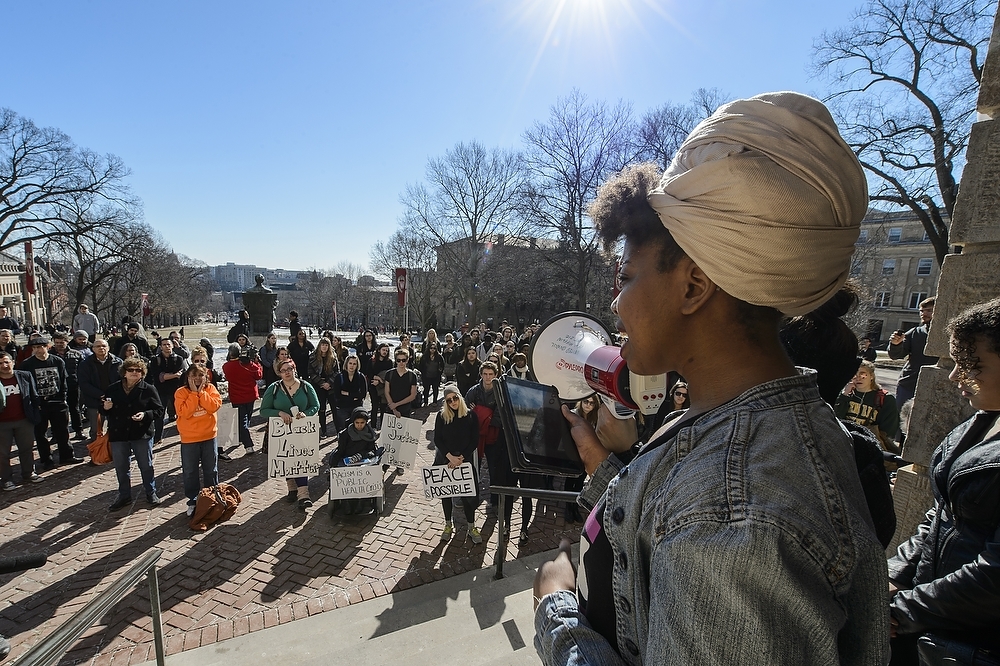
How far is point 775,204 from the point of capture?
85 cm

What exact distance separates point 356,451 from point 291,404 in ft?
3.94

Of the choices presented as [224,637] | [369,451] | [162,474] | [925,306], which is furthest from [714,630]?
[925,306]

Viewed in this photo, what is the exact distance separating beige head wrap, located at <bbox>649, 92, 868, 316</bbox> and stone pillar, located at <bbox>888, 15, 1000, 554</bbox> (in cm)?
295

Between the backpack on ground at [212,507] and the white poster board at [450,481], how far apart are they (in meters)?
2.48

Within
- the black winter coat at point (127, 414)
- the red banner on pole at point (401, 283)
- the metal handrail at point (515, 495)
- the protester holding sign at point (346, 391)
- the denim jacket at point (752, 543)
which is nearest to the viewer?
the denim jacket at point (752, 543)

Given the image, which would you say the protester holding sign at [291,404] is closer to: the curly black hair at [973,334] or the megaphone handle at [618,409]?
the megaphone handle at [618,409]

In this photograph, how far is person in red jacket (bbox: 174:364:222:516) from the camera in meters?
5.71

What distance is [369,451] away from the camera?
617 centimetres

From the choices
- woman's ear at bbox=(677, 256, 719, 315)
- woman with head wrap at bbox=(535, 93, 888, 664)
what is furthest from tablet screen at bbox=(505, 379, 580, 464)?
woman's ear at bbox=(677, 256, 719, 315)

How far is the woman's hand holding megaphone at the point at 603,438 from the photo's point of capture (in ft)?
5.36

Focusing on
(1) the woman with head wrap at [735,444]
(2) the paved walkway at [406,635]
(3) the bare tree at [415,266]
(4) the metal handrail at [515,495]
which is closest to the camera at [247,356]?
(2) the paved walkway at [406,635]

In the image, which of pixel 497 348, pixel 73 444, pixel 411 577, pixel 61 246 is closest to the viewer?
pixel 411 577

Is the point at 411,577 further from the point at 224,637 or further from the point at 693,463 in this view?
the point at 693,463

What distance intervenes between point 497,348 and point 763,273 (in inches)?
399
